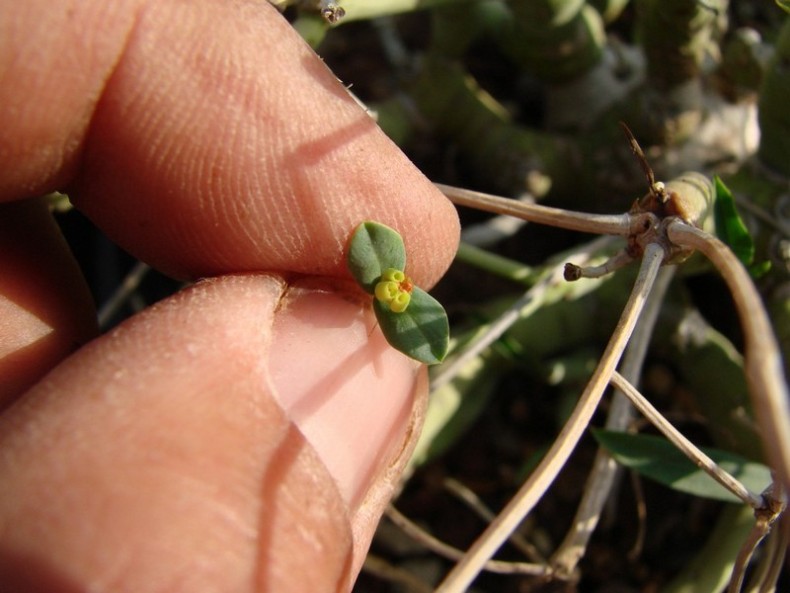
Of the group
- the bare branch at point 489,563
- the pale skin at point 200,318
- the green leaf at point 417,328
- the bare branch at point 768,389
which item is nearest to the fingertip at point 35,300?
the pale skin at point 200,318

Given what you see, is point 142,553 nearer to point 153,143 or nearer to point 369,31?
point 153,143

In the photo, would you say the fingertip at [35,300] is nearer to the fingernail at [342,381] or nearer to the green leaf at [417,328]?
the fingernail at [342,381]

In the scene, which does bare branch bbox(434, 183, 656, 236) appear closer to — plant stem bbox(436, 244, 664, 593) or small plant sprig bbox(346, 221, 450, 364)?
plant stem bbox(436, 244, 664, 593)

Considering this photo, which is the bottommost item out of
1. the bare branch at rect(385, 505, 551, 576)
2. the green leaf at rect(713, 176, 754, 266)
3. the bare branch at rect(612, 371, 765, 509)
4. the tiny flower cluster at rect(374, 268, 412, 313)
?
the bare branch at rect(385, 505, 551, 576)

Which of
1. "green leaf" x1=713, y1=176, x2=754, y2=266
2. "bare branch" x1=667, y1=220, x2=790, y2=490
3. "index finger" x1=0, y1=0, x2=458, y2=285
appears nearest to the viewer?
"bare branch" x1=667, y1=220, x2=790, y2=490

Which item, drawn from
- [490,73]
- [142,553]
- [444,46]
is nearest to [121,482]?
[142,553]

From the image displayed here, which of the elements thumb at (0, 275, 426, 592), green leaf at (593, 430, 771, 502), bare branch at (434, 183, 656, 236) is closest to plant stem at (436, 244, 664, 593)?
bare branch at (434, 183, 656, 236)
